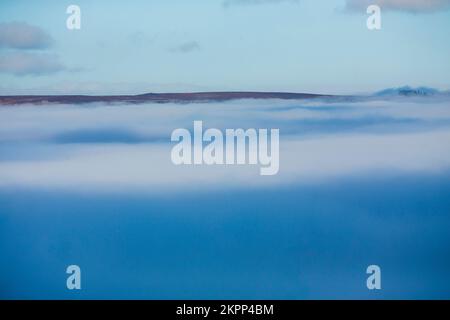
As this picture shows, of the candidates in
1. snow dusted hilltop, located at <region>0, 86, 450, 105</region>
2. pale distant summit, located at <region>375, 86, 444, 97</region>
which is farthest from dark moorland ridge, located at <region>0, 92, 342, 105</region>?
pale distant summit, located at <region>375, 86, 444, 97</region>

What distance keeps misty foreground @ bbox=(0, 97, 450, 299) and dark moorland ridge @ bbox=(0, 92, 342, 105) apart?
24 millimetres

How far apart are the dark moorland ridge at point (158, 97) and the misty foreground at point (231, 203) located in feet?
0.08

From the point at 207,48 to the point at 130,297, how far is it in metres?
0.94

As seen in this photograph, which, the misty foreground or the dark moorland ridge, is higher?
the dark moorland ridge

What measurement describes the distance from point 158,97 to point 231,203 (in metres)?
0.46

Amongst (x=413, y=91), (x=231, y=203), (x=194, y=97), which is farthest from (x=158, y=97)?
(x=413, y=91)

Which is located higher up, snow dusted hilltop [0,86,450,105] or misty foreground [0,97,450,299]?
snow dusted hilltop [0,86,450,105]

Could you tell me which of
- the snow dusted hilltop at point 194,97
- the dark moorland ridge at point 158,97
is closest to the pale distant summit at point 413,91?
the snow dusted hilltop at point 194,97

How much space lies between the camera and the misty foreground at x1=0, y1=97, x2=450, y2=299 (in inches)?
100

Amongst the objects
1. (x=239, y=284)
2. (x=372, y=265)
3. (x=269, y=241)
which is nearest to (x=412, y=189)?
(x=372, y=265)

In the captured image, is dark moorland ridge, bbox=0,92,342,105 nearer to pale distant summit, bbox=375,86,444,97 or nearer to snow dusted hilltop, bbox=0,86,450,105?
snow dusted hilltop, bbox=0,86,450,105

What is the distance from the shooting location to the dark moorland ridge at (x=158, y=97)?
2.56 meters

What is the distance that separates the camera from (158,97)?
2.57m
